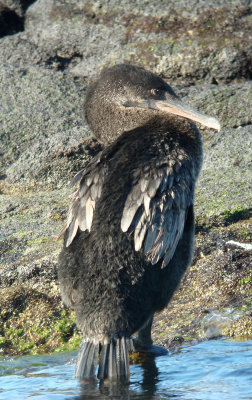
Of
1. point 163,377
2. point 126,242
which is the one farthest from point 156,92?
point 163,377

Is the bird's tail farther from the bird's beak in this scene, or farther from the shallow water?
the bird's beak

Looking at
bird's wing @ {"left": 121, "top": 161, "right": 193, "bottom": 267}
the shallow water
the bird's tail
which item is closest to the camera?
the shallow water

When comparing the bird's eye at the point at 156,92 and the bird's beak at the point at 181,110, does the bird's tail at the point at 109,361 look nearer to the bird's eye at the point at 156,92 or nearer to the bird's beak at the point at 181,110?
the bird's beak at the point at 181,110

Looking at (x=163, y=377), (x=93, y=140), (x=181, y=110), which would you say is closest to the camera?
(x=163, y=377)

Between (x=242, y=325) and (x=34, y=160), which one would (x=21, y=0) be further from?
(x=242, y=325)

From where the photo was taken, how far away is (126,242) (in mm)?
4051

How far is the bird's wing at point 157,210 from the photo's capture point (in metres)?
4.08

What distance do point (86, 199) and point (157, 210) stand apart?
46cm

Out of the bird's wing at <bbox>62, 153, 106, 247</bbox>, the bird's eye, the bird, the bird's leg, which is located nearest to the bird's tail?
the bird

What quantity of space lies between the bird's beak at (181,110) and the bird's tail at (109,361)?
73.3 inches

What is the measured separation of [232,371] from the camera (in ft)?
13.5

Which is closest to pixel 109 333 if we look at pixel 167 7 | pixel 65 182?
pixel 65 182

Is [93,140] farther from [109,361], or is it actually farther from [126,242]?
[109,361]

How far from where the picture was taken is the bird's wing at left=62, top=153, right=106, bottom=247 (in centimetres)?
418
